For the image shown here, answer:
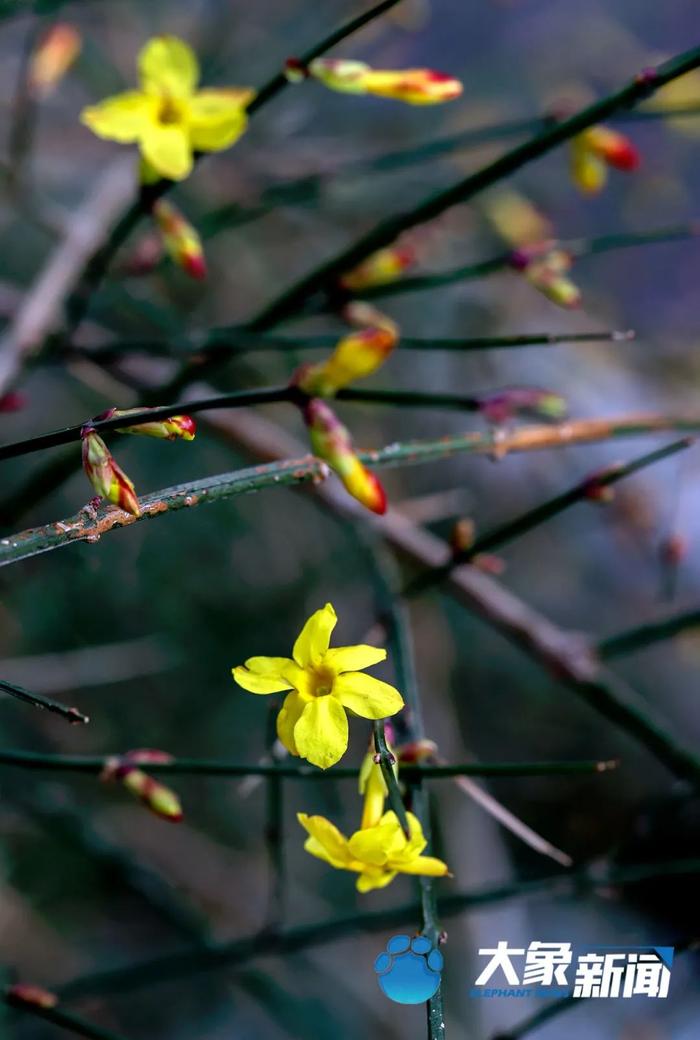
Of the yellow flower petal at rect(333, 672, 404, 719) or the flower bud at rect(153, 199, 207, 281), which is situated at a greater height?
the flower bud at rect(153, 199, 207, 281)

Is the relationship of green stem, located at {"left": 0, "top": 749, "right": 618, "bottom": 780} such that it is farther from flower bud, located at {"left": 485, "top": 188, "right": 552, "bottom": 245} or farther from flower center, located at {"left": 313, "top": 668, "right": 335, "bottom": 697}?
flower bud, located at {"left": 485, "top": 188, "right": 552, "bottom": 245}

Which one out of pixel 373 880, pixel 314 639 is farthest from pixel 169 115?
pixel 373 880

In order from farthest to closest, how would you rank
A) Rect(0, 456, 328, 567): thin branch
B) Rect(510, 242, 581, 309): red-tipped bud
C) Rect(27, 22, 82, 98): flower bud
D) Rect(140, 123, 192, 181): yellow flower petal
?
Rect(27, 22, 82, 98): flower bud < Rect(510, 242, 581, 309): red-tipped bud < Rect(140, 123, 192, 181): yellow flower petal < Rect(0, 456, 328, 567): thin branch

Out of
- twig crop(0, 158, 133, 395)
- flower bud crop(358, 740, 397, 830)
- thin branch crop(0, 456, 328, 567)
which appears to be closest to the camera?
thin branch crop(0, 456, 328, 567)

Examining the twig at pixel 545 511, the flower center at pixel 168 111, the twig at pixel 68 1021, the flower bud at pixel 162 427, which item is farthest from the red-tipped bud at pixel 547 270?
the twig at pixel 68 1021

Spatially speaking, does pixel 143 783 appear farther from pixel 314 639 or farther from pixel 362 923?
pixel 362 923

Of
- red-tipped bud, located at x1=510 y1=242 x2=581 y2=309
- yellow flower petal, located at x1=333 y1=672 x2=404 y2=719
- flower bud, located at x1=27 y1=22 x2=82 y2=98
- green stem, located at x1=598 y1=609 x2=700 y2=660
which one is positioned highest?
flower bud, located at x1=27 y1=22 x2=82 y2=98

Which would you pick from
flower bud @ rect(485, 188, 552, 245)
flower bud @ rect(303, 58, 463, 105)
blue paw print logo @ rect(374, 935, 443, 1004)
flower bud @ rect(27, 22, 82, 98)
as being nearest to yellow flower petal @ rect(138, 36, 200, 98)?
flower bud @ rect(303, 58, 463, 105)
